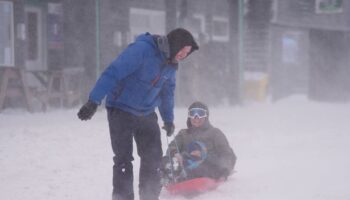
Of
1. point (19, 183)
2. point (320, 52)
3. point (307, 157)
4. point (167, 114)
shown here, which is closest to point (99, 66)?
point (307, 157)

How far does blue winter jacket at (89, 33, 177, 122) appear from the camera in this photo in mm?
4992

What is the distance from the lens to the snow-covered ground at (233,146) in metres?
6.63

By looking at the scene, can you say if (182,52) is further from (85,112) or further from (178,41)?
(85,112)

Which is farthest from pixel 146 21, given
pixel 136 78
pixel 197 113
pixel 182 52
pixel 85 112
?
pixel 85 112

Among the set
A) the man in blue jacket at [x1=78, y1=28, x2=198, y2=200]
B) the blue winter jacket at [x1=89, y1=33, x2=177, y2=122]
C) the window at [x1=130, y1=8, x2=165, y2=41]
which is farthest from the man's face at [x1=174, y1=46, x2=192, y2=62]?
the window at [x1=130, y1=8, x2=165, y2=41]

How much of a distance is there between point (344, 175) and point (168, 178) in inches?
100

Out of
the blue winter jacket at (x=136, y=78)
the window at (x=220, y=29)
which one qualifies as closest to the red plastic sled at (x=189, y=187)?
the blue winter jacket at (x=136, y=78)

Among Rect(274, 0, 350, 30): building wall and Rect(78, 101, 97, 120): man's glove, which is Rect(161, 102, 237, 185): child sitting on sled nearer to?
Rect(78, 101, 97, 120): man's glove

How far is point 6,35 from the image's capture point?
1316 cm

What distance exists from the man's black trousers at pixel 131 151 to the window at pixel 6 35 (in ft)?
27.5

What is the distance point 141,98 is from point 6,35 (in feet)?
28.5

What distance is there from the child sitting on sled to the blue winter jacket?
4.36 ft

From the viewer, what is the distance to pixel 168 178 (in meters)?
6.41

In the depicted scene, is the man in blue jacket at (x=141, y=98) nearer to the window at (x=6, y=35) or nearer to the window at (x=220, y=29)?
the window at (x=6, y=35)
